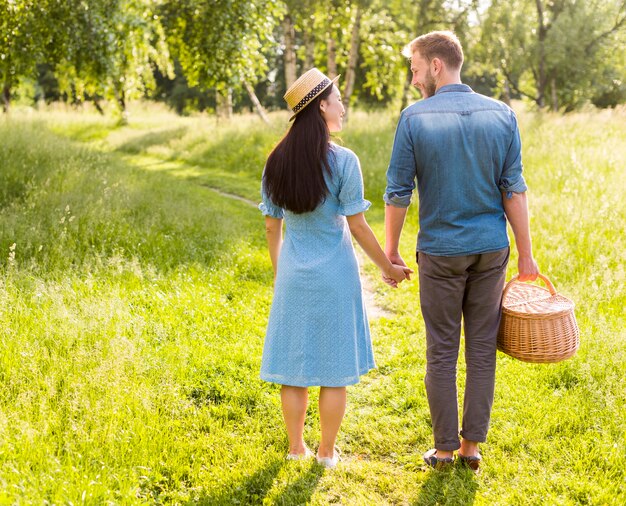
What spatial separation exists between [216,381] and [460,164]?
2443 mm

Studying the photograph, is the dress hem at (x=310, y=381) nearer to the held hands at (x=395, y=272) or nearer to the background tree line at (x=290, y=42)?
the held hands at (x=395, y=272)

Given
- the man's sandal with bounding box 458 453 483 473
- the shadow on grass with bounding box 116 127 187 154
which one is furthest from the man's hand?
the shadow on grass with bounding box 116 127 187 154

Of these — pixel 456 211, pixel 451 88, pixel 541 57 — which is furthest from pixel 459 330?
A: pixel 541 57

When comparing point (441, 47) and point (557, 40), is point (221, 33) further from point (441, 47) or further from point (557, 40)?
point (557, 40)

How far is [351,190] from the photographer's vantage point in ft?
10.9

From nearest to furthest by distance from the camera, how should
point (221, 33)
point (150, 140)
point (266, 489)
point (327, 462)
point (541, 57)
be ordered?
point (266, 489) < point (327, 462) < point (221, 33) < point (150, 140) < point (541, 57)

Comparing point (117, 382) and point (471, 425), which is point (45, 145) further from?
point (471, 425)

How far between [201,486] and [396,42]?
64.2 feet

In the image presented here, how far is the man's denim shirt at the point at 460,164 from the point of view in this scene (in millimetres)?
3277

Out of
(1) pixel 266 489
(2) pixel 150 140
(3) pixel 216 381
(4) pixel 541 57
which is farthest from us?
(4) pixel 541 57

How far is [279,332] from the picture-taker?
3510mm

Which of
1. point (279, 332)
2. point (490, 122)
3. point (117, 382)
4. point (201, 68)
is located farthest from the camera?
point (201, 68)

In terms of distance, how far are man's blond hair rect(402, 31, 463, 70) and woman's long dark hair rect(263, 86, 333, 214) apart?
1.77ft

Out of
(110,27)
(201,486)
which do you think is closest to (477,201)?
(201,486)
